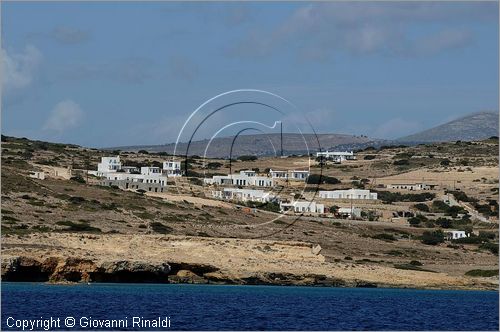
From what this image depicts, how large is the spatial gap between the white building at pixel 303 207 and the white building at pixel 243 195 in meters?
2.57

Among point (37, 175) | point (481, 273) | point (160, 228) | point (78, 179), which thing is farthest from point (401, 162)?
point (481, 273)

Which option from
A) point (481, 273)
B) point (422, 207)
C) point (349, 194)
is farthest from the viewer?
point (349, 194)

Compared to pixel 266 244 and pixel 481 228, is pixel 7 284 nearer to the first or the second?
pixel 266 244

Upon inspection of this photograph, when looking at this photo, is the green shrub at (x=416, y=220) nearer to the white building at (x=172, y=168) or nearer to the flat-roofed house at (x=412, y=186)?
the flat-roofed house at (x=412, y=186)

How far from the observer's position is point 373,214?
112688 mm

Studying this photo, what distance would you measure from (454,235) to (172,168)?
146 feet

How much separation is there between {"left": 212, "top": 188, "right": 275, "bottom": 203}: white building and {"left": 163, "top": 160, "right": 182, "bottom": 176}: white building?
14592mm

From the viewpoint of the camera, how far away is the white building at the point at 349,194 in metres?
122

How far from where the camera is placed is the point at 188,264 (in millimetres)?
70062

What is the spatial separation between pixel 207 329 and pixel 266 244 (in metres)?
→ 35.0

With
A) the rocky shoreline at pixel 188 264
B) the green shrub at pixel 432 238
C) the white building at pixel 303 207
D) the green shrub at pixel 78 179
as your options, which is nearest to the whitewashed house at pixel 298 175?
the white building at pixel 303 207

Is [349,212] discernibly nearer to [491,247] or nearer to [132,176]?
[491,247]

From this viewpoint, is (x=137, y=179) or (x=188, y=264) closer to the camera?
(x=188, y=264)

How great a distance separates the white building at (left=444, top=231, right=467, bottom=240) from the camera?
327 ft
